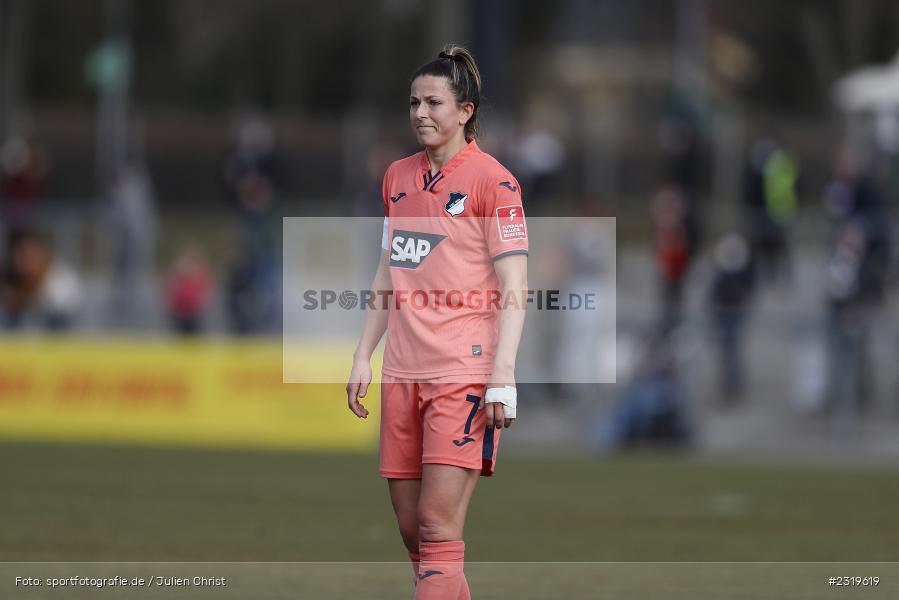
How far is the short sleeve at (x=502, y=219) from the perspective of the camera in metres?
6.38

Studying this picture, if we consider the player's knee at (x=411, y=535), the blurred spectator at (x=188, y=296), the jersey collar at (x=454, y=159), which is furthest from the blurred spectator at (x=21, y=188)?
the player's knee at (x=411, y=535)

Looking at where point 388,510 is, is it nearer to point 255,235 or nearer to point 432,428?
point 432,428

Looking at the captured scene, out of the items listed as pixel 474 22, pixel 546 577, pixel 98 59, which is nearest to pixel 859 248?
pixel 474 22

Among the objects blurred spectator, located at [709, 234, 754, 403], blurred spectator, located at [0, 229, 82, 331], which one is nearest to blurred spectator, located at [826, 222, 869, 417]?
blurred spectator, located at [709, 234, 754, 403]

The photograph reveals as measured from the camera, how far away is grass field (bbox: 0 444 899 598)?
9852 millimetres

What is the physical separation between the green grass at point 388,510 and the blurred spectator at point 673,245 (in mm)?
3613

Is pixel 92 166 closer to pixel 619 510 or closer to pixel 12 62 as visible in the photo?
pixel 12 62

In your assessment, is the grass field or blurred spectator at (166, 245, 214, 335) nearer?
the grass field

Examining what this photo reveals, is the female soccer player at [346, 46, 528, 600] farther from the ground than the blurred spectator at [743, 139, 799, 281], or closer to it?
closer to it

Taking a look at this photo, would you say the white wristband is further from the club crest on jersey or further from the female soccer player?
the club crest on jersey

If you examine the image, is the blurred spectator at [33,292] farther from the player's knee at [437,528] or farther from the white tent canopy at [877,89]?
the player's knee at [437,528]

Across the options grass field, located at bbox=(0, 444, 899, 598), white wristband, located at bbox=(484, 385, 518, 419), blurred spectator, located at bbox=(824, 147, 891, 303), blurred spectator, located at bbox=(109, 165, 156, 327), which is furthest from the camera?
blurred spectator, located at bbox=(109, 165, 156, 327)

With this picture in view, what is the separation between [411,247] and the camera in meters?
6.54

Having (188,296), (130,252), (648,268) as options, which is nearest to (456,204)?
(188,296)
